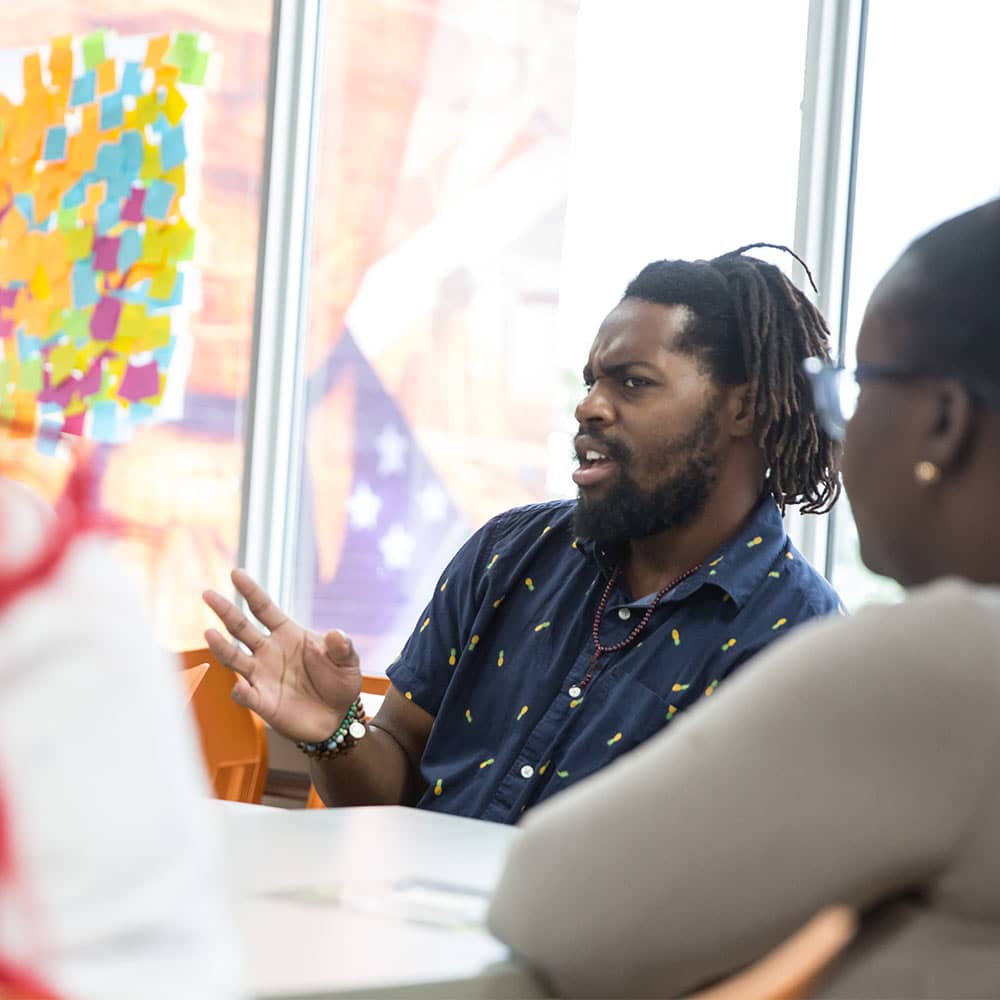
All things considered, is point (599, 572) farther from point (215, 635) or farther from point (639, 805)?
point (639, 805)

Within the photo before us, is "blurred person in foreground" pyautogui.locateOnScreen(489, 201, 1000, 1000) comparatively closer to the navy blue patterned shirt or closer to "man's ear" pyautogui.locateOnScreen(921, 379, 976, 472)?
"man's ear" pyautogui.locateOnScreen(921, 379, 976, 472)

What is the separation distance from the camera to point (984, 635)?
3.03ft

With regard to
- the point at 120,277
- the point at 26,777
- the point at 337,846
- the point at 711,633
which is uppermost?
the point at 120,277

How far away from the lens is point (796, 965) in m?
0.91

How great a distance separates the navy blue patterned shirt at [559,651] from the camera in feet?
6.54

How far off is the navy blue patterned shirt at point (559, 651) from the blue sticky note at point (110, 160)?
2550 mm

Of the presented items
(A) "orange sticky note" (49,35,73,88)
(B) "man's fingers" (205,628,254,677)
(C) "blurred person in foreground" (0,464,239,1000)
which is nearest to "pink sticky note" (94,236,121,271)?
(A) "orange sticky note" (49,35,73,88)

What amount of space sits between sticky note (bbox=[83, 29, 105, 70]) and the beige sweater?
3928mm

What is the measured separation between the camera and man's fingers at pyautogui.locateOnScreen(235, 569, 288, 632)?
1.95 m

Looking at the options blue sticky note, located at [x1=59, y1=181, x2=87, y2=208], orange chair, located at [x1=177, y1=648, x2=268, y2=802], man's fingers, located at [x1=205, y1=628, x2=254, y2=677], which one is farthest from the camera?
blue sticky note, located at [x1=59, y1=181, x2=87, y2=208]

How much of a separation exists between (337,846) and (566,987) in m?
0.43

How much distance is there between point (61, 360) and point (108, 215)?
1.51ft

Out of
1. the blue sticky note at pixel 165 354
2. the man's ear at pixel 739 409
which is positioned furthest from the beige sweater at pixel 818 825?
the blue sticky note at pixel 165 354

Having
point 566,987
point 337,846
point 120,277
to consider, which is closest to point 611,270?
point 120,277
